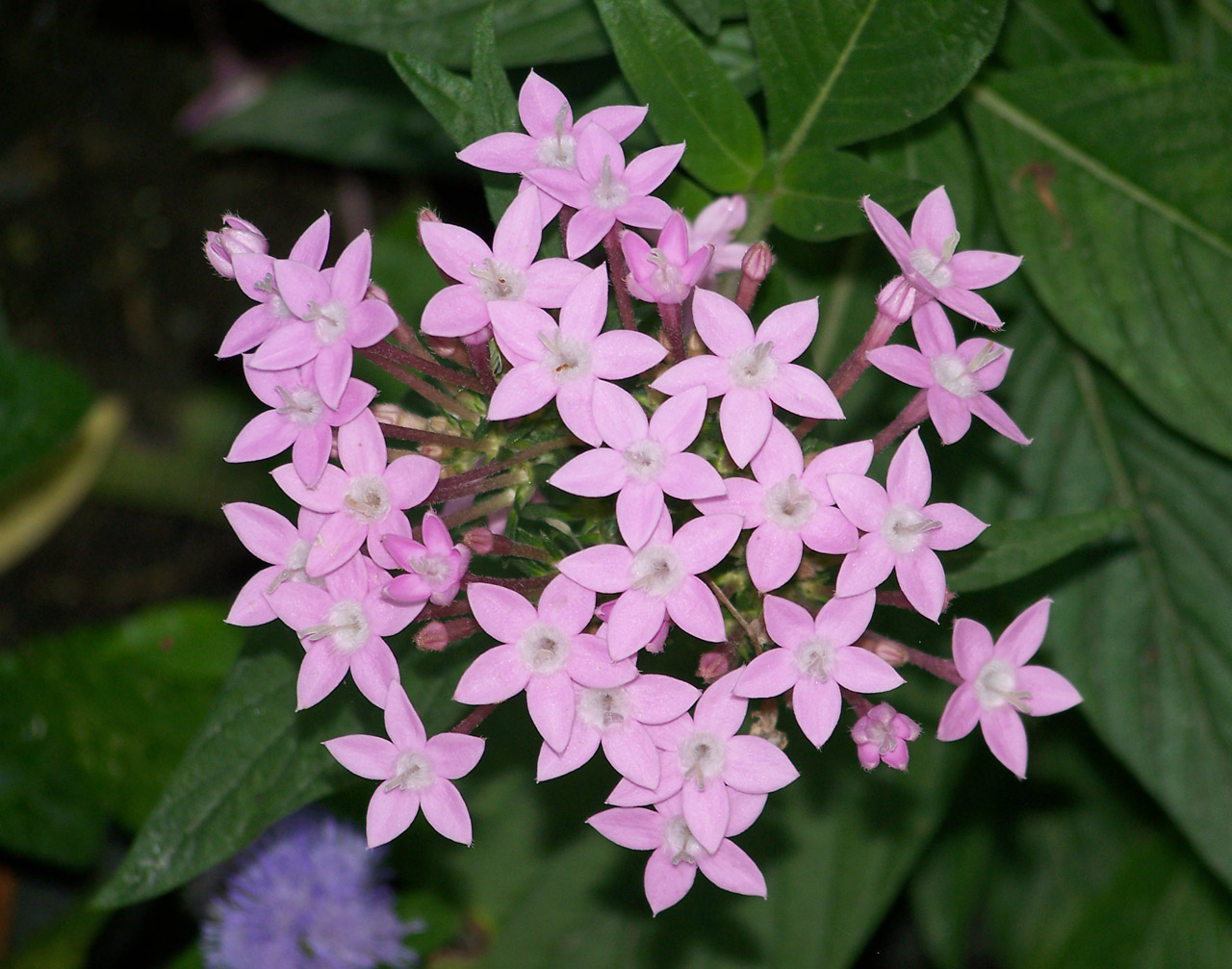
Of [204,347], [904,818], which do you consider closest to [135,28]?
[204,347]

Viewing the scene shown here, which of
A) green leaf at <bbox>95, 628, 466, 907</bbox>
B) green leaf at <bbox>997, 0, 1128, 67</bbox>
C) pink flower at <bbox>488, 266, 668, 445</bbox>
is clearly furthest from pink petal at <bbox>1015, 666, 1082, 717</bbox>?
green leaf at <bbox>997, 0, 1128, 67</bbox>

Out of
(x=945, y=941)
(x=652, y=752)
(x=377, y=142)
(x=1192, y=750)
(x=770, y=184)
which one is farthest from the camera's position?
(x=377, y=142)

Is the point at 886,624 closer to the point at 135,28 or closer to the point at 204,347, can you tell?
the point at 204,347

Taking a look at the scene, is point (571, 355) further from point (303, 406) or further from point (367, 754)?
point (367, 754)

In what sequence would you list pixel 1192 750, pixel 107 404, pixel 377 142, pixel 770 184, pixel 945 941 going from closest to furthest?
pixel 770 184, pixel 1192 750, pixel 945 941, pixel 377 142, pixel 107 404

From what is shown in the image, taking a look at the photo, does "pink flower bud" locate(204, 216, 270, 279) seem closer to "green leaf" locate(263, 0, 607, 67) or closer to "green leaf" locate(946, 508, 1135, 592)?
"green leaf" locate(263, 0, 607, 67)

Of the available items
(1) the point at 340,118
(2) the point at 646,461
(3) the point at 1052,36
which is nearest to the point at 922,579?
(2) the point at 646,461

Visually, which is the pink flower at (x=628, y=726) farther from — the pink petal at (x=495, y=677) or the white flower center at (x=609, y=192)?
the white flower center at (x=609, y=192)
